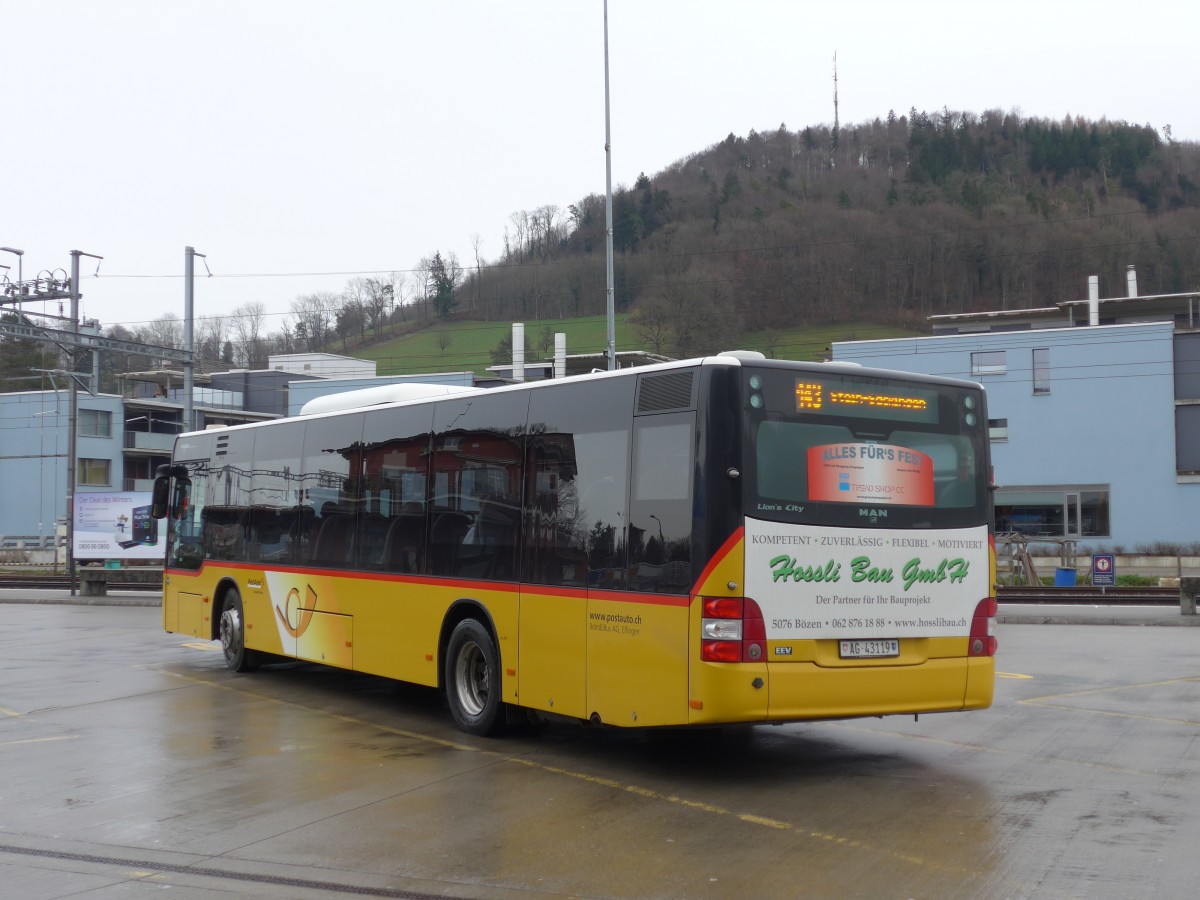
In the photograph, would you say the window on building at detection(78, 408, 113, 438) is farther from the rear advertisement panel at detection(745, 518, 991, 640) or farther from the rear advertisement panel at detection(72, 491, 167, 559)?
the rear advertisement panel at detection(745, 518, 991, 640)

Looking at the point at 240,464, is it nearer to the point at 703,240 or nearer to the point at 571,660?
the point at 571,660

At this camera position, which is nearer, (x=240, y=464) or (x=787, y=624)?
(x=787, y=624)

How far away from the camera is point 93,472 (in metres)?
71.3

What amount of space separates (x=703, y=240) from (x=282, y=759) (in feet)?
181

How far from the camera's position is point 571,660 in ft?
31.3

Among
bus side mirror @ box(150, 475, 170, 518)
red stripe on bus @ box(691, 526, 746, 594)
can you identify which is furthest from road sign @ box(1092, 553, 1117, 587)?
red stripe on bus @ box(691, 526, 746, 594)

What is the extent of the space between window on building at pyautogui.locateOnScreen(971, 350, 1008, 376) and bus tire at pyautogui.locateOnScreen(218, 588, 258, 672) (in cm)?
4128

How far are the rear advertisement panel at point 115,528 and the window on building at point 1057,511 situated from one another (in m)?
32.3

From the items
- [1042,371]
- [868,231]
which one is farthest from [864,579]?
[868,231]

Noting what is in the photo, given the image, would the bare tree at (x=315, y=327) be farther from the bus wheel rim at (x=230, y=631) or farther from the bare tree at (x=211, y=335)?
the bus wheel rim at (x=230, y=631)

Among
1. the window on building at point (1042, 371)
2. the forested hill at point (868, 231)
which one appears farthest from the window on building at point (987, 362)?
the forested hill at point (868, 231)

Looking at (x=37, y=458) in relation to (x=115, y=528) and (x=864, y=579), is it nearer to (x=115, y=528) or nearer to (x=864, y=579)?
(x=115, y=528)

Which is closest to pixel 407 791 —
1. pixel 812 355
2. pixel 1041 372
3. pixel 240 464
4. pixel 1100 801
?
pixel 1100 801

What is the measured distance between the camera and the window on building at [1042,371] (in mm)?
51219
